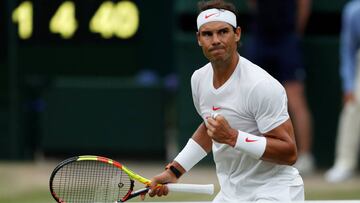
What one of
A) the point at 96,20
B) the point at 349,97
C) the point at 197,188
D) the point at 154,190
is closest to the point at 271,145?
the point at 197,188

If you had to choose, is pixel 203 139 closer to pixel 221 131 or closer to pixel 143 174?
pixel 221 131

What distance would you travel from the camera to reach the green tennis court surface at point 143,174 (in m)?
8.58

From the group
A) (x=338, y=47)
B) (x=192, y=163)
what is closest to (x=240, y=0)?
(x=338, y=47)

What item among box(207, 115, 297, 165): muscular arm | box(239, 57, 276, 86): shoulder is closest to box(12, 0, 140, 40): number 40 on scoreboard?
box(239, 57, 276, 86): shoulder

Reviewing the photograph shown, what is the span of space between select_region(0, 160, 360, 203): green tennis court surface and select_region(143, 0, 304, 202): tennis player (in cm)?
279

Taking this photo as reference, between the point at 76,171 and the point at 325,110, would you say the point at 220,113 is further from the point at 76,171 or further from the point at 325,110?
the point at 325,110

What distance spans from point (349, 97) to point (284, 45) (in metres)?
0.67

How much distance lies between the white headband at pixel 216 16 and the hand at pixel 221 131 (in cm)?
48

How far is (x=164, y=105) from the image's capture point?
392 inches

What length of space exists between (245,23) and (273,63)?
0.59 metres

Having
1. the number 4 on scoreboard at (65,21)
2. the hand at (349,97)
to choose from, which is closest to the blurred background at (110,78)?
the number 4 on scoreboard at (65,21)

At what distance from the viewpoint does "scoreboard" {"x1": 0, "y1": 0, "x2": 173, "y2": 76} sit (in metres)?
9.63

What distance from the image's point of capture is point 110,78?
9.99 m

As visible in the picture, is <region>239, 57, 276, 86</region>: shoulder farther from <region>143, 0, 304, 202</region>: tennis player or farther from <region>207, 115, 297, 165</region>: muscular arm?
<region>207, 115, 297, 165</region>: muscular arm
